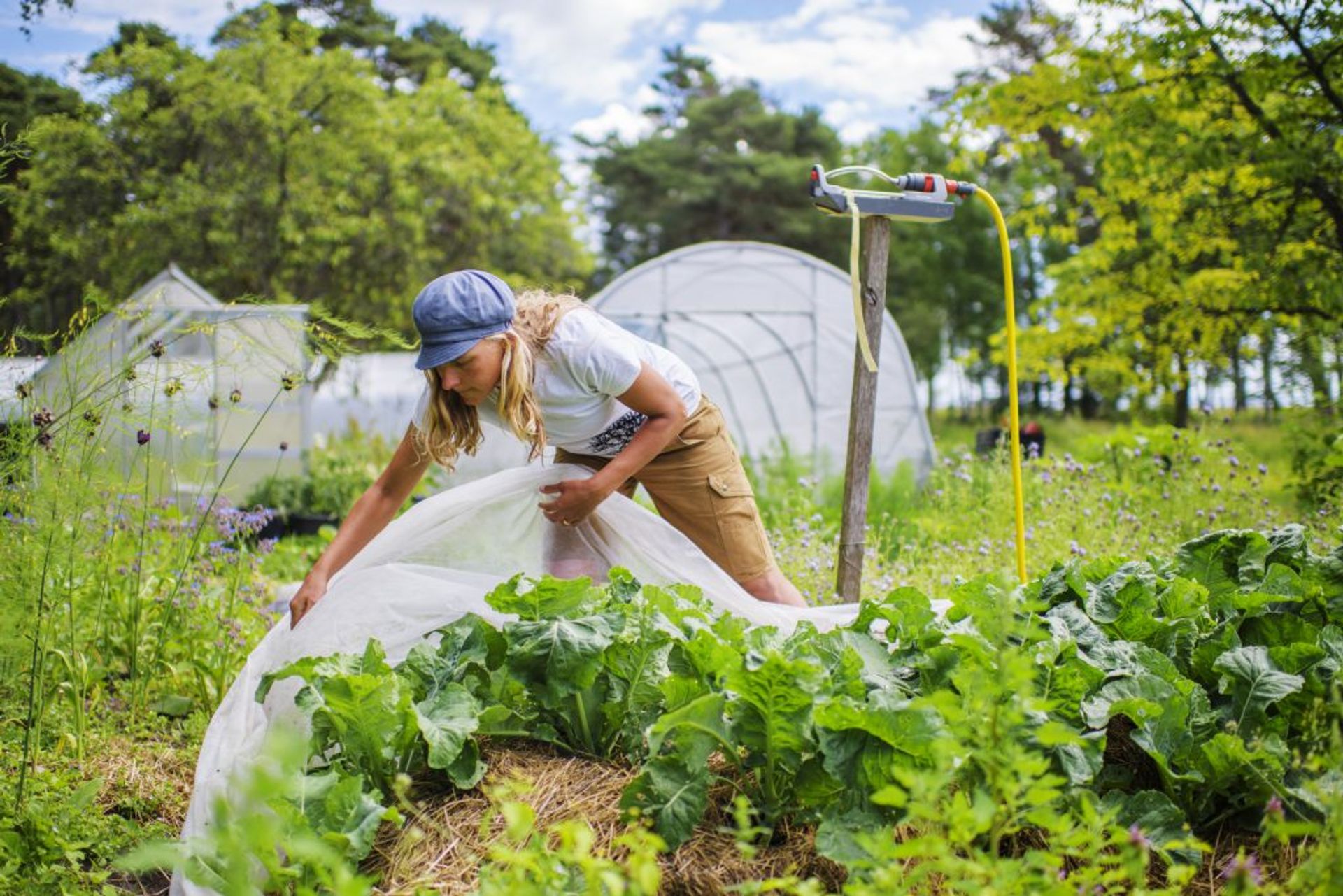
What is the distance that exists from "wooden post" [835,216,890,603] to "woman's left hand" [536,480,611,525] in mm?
948

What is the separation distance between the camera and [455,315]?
2.39 metres

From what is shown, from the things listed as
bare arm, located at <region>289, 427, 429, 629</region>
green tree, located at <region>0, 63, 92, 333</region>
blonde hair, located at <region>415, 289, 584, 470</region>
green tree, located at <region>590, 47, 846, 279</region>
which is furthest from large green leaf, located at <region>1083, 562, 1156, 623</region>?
green tree, located at <region>590, 47, 846, 279</region>

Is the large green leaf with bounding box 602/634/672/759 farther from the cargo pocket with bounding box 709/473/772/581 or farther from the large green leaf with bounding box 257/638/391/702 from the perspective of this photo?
the cargo pocket with bounding box 709/473/772/581

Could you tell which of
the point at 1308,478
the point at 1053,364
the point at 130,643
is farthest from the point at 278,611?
the point at 1053,364

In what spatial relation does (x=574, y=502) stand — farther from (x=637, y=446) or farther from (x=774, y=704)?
(x=774, y=704)

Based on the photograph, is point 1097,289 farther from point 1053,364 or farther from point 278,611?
point 278,611

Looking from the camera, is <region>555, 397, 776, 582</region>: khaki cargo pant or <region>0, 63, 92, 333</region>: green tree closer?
<region>555, 397, 776, 582</region>: khaki cargo pant

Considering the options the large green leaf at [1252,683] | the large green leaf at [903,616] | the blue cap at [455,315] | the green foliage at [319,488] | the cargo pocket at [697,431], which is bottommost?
the green foliage at [319,488]

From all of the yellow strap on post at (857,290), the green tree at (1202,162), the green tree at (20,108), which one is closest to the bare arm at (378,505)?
the yellow strap on post at (857,290)

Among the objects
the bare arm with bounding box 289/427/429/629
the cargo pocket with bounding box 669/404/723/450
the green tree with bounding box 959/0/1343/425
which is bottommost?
the bare arm with bounding box 289/427/429/629

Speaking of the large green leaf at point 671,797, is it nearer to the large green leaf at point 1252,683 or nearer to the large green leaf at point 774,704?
the large green leaf at point 774,704

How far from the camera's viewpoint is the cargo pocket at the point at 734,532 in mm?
3004

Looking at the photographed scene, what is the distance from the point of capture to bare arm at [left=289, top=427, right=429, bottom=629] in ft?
8.68

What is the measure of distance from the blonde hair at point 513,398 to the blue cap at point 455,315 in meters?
0.05
